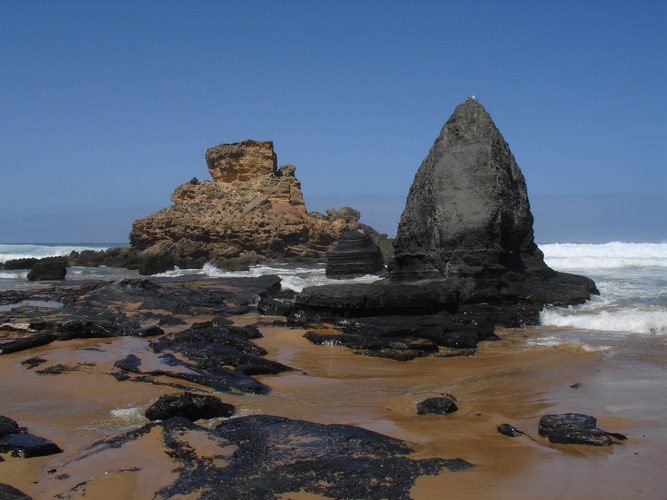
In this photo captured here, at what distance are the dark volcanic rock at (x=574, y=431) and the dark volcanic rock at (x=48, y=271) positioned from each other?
20499mm

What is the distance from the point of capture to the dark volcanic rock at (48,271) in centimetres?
2003

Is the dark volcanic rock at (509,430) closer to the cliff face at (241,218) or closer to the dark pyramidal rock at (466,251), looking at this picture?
the dark pyramidal rock at (466,251)

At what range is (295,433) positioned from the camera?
3.08 metres

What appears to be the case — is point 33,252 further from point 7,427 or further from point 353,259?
point 7,427

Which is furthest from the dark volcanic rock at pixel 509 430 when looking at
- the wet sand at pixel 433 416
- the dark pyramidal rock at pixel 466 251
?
the dark pyramidal rock at pixel 466 251

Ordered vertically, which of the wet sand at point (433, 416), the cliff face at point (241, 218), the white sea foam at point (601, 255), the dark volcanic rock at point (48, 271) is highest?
the cliff face at point (241, 218)

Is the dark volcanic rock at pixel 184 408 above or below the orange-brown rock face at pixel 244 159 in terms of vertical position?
below

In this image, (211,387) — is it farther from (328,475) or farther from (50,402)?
(328,475)

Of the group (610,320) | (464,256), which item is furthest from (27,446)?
(610,320)

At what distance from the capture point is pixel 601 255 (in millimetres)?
33094

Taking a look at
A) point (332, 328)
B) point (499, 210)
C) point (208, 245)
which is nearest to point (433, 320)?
point (332, 328)

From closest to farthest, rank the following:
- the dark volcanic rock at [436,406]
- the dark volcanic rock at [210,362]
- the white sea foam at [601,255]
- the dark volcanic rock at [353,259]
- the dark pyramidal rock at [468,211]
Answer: the dark volcanic rock at [436,406]
the dark volcanic rock at [210,362]
the dark pyramidal rock at [468,211]
the dark volcanic rock at [353,259]
the white sea foam at [601,255]

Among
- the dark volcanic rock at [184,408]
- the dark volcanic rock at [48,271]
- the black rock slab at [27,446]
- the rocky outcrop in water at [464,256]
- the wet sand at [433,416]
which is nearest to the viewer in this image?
the wet sand at [433,416]

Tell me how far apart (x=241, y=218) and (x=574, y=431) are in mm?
33111
